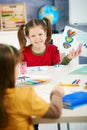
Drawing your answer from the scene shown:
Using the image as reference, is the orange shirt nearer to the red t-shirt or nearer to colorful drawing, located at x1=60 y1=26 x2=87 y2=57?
the red t-shirt

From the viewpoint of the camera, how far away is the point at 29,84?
163cm

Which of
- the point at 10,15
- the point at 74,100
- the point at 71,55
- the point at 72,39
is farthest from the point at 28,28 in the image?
the point at 10,15

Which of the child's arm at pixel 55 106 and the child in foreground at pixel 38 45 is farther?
the child in foreground at pixel 38 45

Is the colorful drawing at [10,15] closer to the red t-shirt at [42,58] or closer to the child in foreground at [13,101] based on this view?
the red t-shirt at [42,58]

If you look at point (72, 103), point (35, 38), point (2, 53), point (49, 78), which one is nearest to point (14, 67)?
point (2, 53)

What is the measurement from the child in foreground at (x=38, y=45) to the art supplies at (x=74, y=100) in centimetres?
110

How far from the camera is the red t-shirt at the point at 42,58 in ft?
8.20

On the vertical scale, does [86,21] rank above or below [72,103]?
above

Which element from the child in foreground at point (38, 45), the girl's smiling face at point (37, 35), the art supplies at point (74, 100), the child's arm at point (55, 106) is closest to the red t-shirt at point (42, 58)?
the child in foreground at point (38, 45)

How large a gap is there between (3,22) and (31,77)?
305 centimetres

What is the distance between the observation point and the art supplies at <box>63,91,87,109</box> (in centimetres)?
118

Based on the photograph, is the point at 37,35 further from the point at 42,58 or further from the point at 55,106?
the point at 55,106

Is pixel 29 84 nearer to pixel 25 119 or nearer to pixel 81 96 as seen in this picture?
pixel 81 96

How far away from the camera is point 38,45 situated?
2451mm
